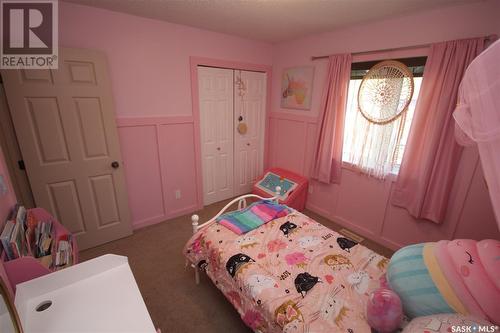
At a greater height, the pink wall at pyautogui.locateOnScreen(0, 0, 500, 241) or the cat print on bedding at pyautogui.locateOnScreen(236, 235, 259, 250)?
the pink wall at pyautogui.locateOnScreen(0, 0, 500, 241)

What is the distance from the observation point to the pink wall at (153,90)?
7.07 feet

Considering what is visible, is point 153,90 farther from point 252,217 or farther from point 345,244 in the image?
point 345,244

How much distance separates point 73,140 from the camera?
6.96 feet

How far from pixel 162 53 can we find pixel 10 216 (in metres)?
2.03

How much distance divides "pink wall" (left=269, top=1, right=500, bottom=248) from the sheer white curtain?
17cm

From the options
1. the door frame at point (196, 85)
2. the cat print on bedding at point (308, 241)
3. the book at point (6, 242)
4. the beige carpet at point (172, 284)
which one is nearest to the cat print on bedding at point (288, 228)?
the cat print on bedding at point (308, 241)

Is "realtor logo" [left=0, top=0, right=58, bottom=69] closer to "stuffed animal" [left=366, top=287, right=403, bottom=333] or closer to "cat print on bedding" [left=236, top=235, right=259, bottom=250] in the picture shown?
"cat print on bedding" [left=236, top=235, right=259, bottom=250]

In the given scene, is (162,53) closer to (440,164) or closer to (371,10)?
(371,10)

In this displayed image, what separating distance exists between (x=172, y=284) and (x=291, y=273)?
1.17 m

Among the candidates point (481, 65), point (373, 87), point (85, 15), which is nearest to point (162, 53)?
point (85, 15)

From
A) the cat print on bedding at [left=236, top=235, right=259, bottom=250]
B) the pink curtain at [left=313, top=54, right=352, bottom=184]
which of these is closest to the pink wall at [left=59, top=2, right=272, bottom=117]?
the pink curtain at [left=313, top=54, right=352, bottom=184]

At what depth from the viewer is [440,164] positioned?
6.58 ft

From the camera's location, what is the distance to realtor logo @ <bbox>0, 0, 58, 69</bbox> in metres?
1.72

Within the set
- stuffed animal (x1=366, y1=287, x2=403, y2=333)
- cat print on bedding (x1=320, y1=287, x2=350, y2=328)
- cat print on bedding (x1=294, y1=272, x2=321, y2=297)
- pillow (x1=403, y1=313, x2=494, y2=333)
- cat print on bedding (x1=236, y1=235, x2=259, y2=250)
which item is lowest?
cat print on bedding (x1=320, y1=287, x2=350, y2=328)
